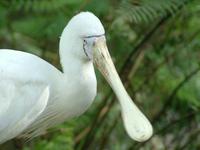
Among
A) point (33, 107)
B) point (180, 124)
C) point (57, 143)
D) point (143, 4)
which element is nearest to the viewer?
point (33, 107)

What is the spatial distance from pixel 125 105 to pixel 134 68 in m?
1.13

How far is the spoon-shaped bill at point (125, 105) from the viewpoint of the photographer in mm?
2730

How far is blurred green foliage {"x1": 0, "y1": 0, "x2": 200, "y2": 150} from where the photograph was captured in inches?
144

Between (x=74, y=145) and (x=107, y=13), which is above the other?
(x=107, y=13)

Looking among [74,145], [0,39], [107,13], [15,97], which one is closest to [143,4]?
[107,13]

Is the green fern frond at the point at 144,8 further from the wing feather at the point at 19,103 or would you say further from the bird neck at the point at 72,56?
the wing feather at the point at 19,103

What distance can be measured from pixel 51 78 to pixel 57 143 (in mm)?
674

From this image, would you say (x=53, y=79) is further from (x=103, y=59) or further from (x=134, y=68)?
(x=134, y=68)

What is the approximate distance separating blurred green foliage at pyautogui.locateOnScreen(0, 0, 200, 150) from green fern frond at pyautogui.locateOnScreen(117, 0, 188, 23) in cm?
16

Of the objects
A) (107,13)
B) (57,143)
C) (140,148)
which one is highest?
(107,13)

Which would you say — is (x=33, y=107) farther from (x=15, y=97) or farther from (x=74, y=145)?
(x=74, y=145)

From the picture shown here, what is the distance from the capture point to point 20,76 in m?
2.96

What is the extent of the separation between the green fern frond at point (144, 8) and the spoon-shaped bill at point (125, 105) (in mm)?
373

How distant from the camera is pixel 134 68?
3881 mm
